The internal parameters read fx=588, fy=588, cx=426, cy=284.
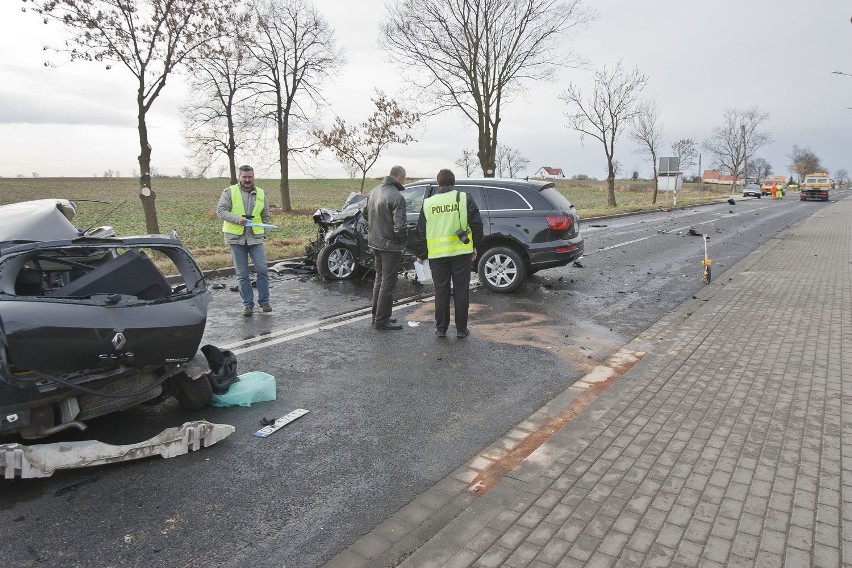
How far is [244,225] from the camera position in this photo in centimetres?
Answer: 783

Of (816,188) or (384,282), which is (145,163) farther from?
(816,188)

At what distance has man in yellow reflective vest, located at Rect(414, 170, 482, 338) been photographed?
6.71 metres

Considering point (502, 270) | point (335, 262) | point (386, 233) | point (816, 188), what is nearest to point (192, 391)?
point (386, 233)

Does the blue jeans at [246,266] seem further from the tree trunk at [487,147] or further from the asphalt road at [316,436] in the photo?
the tree trunk at [487,147]

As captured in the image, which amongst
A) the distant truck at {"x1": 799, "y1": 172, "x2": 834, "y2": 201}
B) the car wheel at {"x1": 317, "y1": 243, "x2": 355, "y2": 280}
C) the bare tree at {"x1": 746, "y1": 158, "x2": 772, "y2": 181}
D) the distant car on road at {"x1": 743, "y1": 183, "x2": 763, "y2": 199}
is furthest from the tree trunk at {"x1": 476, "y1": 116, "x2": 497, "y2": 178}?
the bare tree at {"x1": 746, "y1": 158, "x2": 772, "y2": 181}

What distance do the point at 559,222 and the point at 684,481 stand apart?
6.35 m

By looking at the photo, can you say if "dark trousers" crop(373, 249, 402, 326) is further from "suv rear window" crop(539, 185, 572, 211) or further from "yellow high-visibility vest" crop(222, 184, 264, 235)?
"suv rear window" crop(539, 185, 572, 211)

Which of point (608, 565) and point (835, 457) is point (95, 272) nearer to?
point (608, 565)

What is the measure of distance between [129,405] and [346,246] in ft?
22.5

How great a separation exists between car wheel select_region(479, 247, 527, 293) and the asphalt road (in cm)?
72

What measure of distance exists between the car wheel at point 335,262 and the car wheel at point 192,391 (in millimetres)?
6320

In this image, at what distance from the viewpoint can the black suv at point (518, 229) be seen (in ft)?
30.7

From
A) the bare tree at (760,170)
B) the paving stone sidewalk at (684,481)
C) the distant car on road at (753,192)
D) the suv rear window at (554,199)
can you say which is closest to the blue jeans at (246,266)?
the suv rear window at (554,199)

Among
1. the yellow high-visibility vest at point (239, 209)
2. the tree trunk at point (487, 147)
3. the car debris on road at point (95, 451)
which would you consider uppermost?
the tree trunk at point (487, 147)
